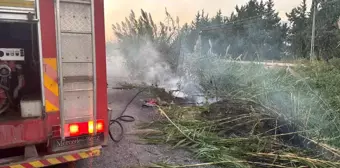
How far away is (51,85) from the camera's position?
2727 millimetres

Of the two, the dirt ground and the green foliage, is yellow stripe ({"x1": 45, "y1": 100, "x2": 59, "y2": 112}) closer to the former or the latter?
the dirt ground

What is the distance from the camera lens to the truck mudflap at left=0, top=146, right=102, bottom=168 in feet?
9.09

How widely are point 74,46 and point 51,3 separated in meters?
0.42

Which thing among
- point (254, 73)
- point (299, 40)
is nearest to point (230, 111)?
point (254, 73)

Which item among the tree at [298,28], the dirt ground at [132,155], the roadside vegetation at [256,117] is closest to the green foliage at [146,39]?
the roadside vegetation at [256,117]

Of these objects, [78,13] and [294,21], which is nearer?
[78,13]

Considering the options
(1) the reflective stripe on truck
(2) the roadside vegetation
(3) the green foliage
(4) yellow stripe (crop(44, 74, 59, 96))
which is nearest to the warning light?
(1) the reflective stripe on truck

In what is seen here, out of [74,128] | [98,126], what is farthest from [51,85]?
[98,126]

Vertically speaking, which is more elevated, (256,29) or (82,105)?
(256,29)

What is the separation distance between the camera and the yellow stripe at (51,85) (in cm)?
270

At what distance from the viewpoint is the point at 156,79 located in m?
12.4

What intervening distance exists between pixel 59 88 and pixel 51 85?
0.07 metres

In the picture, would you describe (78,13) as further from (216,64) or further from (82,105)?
(216,64)

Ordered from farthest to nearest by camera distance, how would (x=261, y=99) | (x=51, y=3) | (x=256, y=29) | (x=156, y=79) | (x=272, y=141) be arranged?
(x=256, y=29) → (x=156, y=79) → (x=261, y=99) → (x=272, y=141) → (x=51, y=3)
